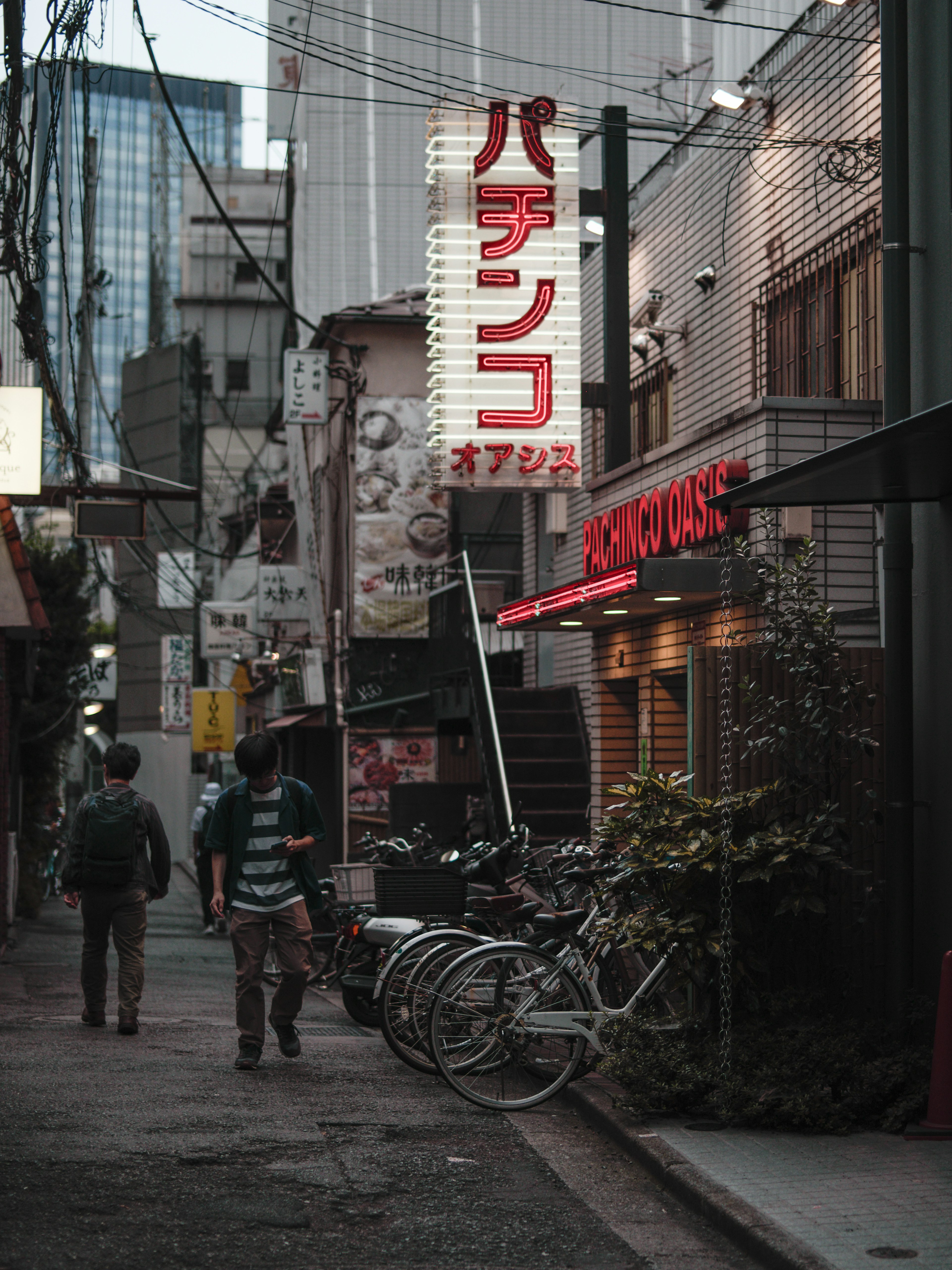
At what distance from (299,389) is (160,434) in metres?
30.0

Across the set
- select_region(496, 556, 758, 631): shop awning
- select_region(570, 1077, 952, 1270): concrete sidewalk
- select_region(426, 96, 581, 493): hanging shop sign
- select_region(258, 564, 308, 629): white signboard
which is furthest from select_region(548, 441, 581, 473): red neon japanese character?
select_region(258, 564, 308, 629): white signboard

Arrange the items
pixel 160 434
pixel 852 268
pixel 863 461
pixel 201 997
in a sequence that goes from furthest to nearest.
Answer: pixel 160 434 → pixel 201 997 → pixel 852 268 → pixel 863 461

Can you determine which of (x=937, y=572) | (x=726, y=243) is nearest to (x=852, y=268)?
(x=726, y=243)

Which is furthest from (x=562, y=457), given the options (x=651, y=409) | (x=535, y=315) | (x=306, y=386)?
(x=306, y=386)

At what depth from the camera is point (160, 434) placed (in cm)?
5225

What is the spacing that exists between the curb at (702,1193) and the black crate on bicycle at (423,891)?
2.75 m

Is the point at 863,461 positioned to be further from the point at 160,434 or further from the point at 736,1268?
the point at 160,434

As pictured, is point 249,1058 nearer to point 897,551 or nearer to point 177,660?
point 897,551

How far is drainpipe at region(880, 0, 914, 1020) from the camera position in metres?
7.32

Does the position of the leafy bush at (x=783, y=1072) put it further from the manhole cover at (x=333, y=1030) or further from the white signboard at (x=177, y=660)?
the white signboard at (x=177, y=660)

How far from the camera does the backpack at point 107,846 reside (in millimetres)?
9516

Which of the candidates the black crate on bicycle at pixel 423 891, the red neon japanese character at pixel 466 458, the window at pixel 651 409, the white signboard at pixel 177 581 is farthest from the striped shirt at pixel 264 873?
the white signboard at pixel 177 581

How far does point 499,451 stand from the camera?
13930 mm

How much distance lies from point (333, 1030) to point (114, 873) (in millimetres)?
2255
